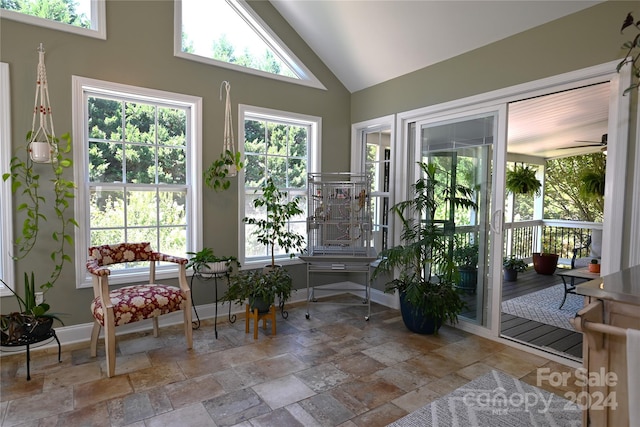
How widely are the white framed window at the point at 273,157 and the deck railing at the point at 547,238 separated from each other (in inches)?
176

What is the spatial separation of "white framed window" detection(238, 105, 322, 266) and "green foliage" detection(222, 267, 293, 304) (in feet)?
2.14

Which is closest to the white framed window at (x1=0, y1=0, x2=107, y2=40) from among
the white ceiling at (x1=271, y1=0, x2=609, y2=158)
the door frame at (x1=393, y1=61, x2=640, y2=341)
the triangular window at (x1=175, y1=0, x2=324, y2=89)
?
the triangular window at (x1=175, y1=0, x2=324, y2=89)

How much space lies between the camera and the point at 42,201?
2918mm

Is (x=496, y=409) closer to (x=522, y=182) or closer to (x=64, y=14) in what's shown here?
(x=64, y=14)

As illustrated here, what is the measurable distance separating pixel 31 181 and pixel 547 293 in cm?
600

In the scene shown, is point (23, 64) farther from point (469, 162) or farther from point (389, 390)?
point (469, 162)

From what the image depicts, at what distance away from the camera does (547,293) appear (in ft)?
16.1

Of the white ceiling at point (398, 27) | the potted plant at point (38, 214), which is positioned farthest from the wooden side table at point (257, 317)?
the white ceiling at point (398, 27)

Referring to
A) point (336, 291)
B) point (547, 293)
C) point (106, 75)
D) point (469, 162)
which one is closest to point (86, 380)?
point (106, 75)

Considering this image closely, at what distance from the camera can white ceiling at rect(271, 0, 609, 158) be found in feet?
9.53

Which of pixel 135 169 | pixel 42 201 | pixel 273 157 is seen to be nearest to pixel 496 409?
pixel 273 157

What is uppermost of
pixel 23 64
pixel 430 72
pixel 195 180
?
pixel 430 72

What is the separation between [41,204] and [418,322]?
11.3 ft

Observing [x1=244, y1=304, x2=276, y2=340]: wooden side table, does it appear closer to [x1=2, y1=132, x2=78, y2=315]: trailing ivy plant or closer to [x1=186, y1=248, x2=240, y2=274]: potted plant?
[x1=186, y1=248, x2=240, y2=274]: potted plant
